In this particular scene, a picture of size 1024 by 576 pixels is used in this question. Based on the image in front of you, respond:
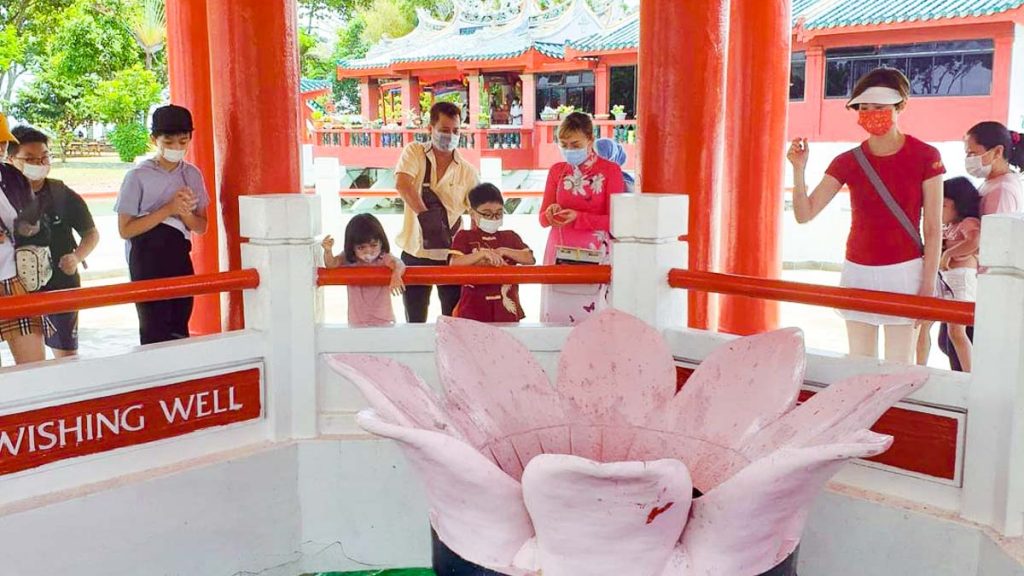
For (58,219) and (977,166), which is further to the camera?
(58,219)

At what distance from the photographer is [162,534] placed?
309 cm

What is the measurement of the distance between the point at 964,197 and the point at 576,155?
65.6 inches

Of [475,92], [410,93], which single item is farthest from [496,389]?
[410,93]

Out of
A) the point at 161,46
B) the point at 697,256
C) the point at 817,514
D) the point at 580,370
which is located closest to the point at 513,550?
the point at 580,370

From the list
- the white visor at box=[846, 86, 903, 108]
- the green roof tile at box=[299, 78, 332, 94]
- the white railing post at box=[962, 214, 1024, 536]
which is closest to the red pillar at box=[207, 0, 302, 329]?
the white visor at box=[846, 86, 903, 108]

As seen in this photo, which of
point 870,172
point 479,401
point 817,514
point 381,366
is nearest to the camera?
point 381,366

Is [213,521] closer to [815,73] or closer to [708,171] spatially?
[708,171]

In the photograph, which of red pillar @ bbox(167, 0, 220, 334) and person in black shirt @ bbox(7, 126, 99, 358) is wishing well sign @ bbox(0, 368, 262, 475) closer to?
person in black shirt @ bbox(7, 126, 99, 358)

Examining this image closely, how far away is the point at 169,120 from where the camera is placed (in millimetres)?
3891

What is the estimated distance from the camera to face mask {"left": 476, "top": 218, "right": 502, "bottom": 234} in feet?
13.2

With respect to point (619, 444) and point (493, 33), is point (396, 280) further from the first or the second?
point (493, 33)

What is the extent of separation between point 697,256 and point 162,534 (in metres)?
2.77

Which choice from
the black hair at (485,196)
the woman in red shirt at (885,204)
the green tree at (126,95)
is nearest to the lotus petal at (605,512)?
the woman in red shirt at (885,204)

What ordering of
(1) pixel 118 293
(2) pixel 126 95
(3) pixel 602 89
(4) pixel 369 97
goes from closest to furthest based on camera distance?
(1) pixel 118 293 → (3) pixel 602 89 → (2) pixel 126 95 → (4) pixel 369 97
